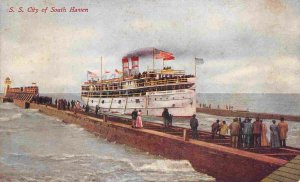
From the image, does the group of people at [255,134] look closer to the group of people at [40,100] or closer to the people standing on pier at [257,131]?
the people standing on pier at [257,131]

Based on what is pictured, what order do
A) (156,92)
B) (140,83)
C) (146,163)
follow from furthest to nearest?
(140,83)
(156,92)
(146,163)

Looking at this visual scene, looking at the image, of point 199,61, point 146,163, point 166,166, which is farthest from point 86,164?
point 199,61

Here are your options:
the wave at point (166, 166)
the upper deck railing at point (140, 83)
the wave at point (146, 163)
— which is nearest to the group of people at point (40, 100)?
the upper deck railing at point (140, 83)

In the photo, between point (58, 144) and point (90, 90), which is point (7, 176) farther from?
point (90, 90)

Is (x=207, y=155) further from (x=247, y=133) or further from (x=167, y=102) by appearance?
(x=167, y=102)

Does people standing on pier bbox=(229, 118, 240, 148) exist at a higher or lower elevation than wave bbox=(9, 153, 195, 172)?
higher

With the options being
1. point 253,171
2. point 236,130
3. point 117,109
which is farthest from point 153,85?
point 253,171

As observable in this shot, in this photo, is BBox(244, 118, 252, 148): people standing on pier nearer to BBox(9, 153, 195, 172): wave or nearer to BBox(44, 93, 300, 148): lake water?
BBox(9, 153, 195, 172): wave

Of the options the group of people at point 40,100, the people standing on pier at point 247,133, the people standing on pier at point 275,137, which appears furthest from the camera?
the group of people at point 40,100

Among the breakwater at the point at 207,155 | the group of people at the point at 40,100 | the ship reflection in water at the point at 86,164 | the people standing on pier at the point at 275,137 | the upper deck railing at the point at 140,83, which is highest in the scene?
the upper deck railing at the point at 140,83

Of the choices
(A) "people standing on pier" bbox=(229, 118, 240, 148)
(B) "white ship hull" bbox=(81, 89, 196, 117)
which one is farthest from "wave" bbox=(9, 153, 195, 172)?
(B) "white ship hull" bbox=(81, 89, 196, 117)

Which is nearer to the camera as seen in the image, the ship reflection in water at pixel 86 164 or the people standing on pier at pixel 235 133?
the people standing on pier at pixel 235 133
